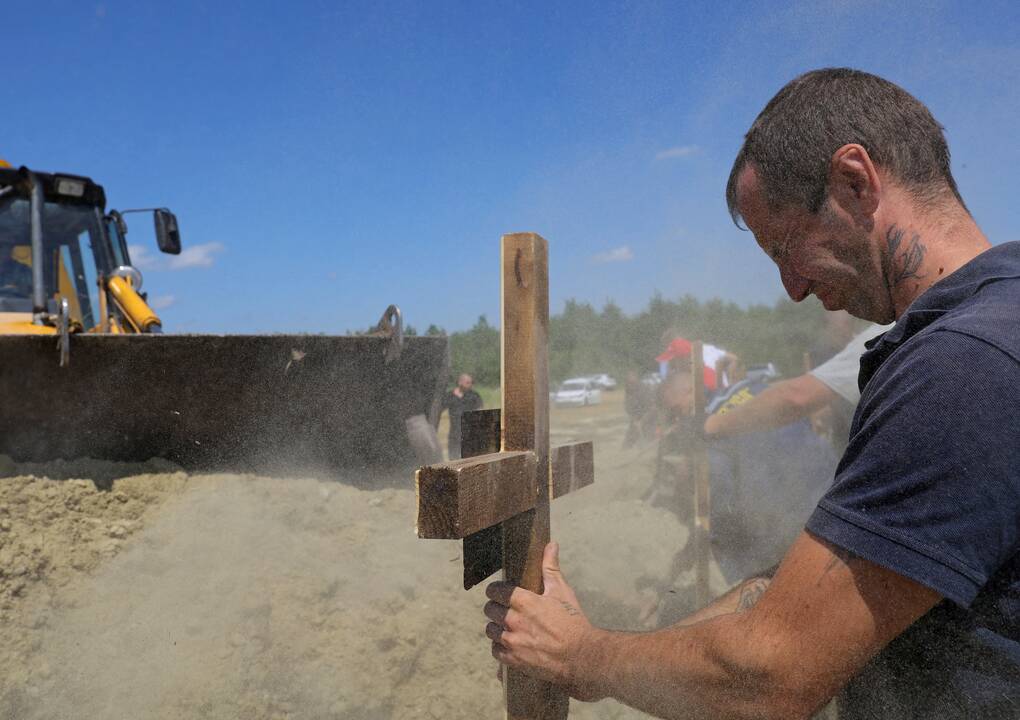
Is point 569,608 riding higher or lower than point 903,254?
lower

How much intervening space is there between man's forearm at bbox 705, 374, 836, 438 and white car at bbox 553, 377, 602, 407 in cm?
780

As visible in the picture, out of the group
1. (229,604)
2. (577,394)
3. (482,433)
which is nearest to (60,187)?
(229,604)

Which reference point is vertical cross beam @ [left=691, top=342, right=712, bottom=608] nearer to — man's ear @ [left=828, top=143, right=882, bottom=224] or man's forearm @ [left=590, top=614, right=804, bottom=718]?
man's ear @ [left=828, top=143, right=882, bottom=224]

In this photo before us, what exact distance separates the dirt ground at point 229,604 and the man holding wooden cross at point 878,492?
1695 mm

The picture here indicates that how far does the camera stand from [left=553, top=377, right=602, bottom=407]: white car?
512 inches

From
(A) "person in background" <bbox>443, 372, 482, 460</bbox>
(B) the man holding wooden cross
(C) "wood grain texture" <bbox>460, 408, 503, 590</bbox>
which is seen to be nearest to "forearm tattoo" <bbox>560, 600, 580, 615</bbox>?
(B) the man holding wooden cross

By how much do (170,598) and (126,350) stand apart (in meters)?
1.34

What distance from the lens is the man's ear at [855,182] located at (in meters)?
1.32

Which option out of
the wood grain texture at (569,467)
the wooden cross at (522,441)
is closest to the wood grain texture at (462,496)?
the wooden cross at (522,441)

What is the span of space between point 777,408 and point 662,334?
11.5ft

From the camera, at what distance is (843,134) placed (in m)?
1.33

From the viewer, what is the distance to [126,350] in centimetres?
362

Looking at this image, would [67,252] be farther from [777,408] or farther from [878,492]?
[878,492]

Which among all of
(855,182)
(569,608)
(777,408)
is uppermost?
(855,182)
